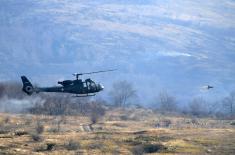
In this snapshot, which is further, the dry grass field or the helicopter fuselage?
the dry grass field

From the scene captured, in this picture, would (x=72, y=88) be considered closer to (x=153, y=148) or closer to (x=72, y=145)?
(x=72, y=145)

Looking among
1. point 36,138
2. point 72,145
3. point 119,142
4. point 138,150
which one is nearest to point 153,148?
point 138,150

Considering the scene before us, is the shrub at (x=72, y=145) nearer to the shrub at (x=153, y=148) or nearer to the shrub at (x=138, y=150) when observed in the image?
the shrub at (x=138, y=150)

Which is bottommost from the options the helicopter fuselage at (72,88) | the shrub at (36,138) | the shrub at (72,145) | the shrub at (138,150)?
the shrub at (138,150)

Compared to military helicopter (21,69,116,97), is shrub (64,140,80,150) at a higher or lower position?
lower

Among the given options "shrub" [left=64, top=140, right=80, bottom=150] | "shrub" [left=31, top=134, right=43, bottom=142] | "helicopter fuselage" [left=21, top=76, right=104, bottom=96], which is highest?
"helicopter fuselage" [left=21, top=76, right=104, bottom=96]

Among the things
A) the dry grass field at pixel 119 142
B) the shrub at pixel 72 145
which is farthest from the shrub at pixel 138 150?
the shrub at pixel 72 145

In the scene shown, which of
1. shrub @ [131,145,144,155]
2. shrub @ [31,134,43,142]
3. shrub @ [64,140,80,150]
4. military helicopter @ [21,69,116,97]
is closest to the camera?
military helicopter @ [21,69,116,97]

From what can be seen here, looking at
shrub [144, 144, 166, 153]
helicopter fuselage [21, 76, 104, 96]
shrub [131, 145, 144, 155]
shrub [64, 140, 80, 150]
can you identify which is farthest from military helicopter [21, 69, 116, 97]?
shrub [144, 144, 166, 153]

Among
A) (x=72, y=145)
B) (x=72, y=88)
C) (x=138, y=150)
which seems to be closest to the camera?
(x=72, y=88)

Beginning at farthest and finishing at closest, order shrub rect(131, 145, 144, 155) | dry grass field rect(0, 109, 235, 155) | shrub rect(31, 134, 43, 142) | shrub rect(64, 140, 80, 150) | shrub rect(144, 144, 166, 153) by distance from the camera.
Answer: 1. shrub rect(31, 134, 43, 142)
2. shrub rect(144, 144, 166, 153)
3. shrub rect(64, 140, 80, 150)
4. dry grass field rect(0, 109, 235, 155)
5. shrub rect(131, 145, 144, 155)

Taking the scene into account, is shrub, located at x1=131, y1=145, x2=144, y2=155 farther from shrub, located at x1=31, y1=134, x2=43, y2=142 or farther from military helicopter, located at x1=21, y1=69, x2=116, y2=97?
shrub, located at x1=31, y1=134, x2=43, y2=142

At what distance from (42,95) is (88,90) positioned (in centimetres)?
7157

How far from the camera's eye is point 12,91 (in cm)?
10469
